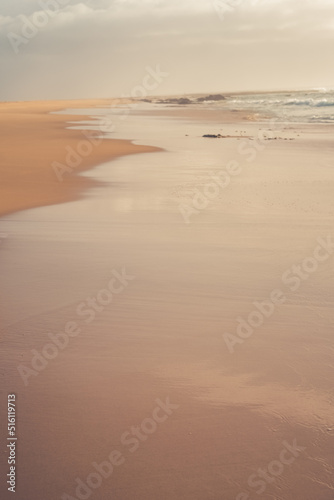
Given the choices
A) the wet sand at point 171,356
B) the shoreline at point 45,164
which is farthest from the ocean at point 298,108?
the wet sand at point 171,356

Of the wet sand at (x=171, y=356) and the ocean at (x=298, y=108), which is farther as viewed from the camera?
the ocean at (x=298, y=108)

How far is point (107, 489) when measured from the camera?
309 cm

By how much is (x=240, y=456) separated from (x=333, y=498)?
551 millimetres

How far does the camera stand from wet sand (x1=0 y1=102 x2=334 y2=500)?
3209 millimetres

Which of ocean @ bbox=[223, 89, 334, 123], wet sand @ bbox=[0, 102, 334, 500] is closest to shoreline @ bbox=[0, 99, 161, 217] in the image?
wet sand @ bbox=[0, 102, 334, 500]

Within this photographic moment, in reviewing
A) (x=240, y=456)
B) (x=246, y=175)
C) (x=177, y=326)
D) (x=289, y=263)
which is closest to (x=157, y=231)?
(x=289, y=263)

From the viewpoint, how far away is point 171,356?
14.5ft

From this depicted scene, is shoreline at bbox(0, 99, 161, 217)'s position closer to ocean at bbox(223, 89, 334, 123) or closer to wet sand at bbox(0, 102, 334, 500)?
wet sand at bbox(0, 102, 334, 500)

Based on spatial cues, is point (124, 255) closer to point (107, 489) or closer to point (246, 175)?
point (107, 489)

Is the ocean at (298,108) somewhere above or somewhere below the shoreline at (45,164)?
below

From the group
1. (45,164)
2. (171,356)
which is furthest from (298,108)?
(171,356)

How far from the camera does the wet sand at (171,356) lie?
3.21 m

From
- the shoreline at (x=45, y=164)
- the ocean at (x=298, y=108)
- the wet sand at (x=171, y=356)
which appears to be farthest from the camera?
the ocean at (x=298, y=108)

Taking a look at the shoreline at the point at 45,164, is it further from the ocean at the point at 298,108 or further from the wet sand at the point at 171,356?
the ocean at the point at 298,108
